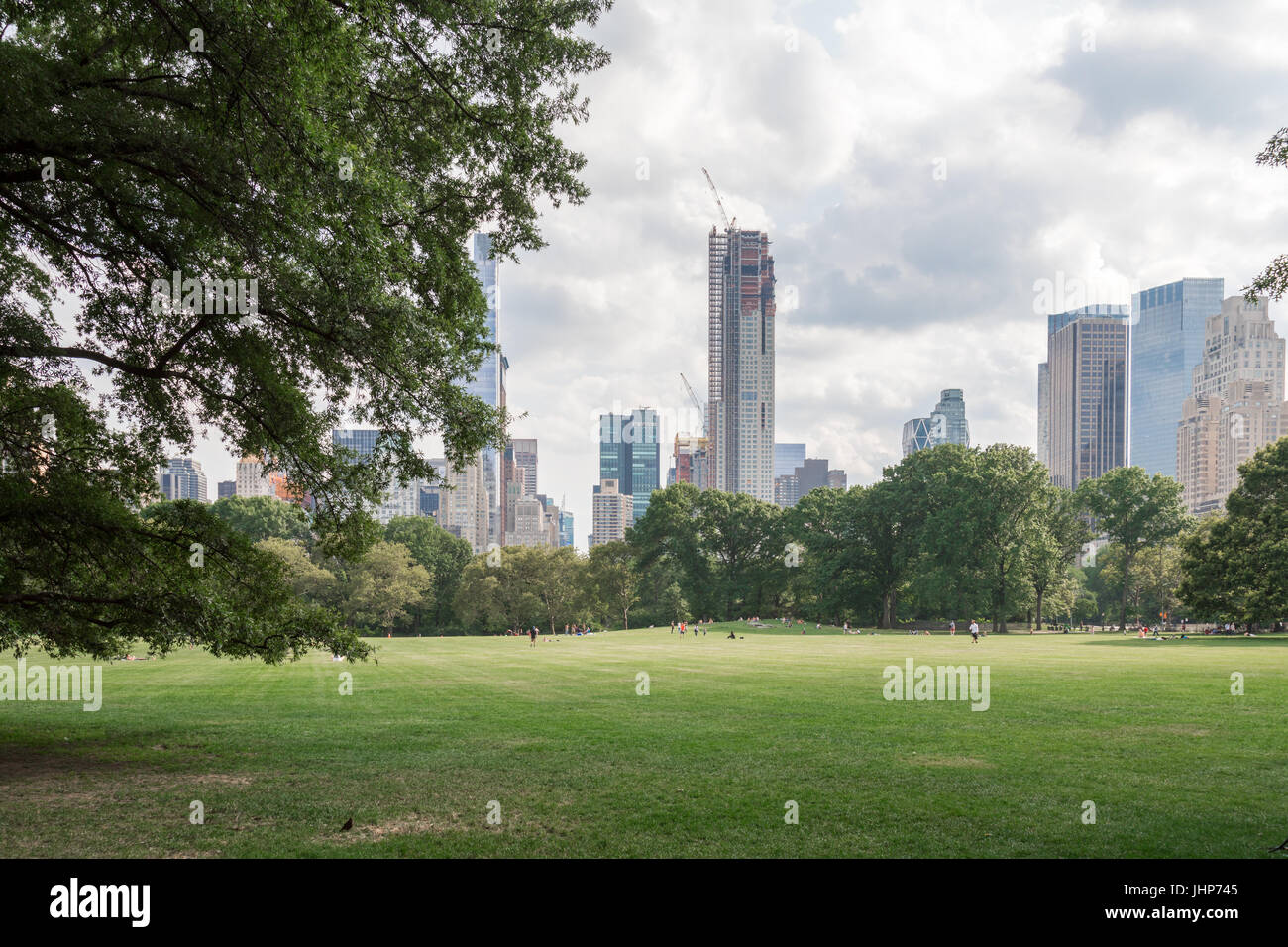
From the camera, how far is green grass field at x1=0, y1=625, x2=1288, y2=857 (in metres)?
8.60

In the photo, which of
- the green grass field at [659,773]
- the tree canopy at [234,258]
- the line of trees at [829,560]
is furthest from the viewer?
the line of trees at [829,560]

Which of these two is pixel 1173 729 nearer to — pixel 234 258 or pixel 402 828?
pixel 402 828

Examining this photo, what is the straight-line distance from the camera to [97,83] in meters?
10.8

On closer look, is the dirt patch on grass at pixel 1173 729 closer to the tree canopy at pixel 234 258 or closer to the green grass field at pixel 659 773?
the green grass field at pixel 659 773

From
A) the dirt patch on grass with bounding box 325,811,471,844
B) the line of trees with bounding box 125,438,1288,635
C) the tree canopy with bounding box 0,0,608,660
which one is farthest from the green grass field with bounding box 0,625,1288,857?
the line of trees with bounding box 125,438,1288,635

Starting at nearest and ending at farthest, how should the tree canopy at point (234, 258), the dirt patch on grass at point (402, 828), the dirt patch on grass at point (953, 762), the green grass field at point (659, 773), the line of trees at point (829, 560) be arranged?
the green grass field at point (659, 773), the dirt patch on grass at point (402, 828), the tree canopy at point (234, 258), the dirt patch on grass at point (953, 762), the line of trees at point (829, 560)

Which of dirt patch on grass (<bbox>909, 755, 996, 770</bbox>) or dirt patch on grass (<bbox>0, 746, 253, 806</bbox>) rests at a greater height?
dirt patch on grass (<bbox>909, 755, 996, 770</bbox>)

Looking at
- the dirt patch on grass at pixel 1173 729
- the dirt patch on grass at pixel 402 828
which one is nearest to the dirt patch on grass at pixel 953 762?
the dirt patch on grass at pixel 1173 729

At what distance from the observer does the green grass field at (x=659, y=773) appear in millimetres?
8602

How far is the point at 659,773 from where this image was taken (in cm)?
1173

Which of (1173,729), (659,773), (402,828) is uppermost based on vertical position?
(402,828)

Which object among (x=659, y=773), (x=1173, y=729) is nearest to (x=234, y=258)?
(x=659, y=773)

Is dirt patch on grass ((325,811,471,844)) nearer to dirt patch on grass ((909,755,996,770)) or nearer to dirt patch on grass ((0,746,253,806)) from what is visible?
dirt patch on grass ((0,746,253,806))
